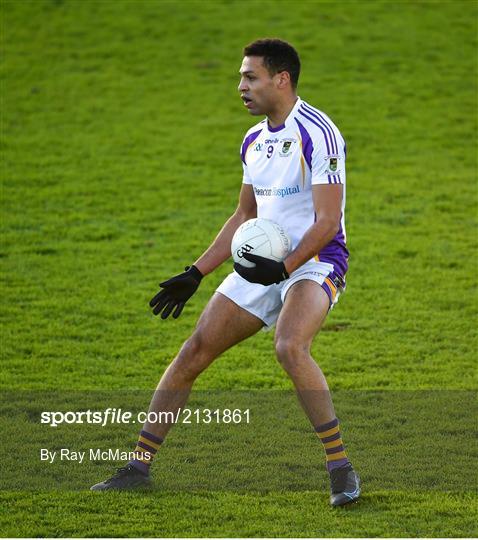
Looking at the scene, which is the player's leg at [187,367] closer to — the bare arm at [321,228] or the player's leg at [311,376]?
→ the player's leg at [311,376]

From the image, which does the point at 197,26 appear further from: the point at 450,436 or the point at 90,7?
the point at 450,436

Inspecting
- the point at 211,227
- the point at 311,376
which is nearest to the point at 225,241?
the point at 311,376

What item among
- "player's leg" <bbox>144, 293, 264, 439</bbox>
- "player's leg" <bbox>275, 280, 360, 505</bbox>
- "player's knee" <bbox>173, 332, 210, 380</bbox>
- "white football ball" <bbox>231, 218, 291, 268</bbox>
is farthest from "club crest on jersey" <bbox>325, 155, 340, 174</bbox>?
"player's knee" <bbox>173, 332, 210, 380</bbox>

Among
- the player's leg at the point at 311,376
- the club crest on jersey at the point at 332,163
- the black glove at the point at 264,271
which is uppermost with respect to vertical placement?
the club crest on jersey at the point at 332,163

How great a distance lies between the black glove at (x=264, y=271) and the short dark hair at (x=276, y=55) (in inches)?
46.2

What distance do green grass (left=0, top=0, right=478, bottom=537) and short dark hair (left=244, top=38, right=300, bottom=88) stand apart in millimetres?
2514

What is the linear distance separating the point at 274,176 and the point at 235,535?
2135mm

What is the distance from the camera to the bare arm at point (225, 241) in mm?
7090

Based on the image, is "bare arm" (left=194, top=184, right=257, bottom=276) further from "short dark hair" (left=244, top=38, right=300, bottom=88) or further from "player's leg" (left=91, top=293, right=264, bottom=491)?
"short dark hair" (left=244, top=38, right=300, bottom=88)

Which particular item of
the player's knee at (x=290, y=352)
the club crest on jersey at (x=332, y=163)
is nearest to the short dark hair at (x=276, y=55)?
the club crest on jersey at (x=332, y=163)

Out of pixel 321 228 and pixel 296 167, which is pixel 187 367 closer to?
pixel 321 228

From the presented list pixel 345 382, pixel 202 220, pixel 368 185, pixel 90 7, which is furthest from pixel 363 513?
pixel 90 7

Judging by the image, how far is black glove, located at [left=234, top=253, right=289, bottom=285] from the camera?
6.32m

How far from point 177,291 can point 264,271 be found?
2.85 feet
